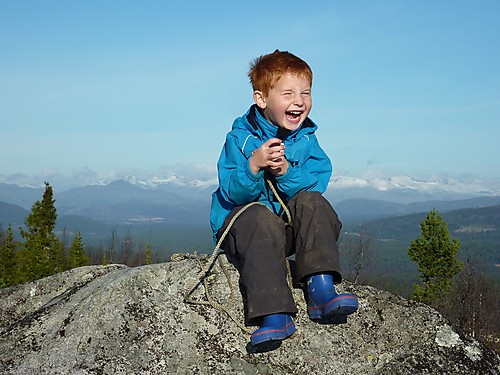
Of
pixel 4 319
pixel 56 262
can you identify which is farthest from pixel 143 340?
pixel 56 262

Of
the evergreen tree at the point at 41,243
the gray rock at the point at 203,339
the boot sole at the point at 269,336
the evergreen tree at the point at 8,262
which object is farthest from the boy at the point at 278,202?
the evergreen tree at the point at 41,243

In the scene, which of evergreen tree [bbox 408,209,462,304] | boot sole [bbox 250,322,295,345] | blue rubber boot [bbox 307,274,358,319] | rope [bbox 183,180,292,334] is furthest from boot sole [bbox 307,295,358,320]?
evergreen tree [bbox 408,209,462,304]

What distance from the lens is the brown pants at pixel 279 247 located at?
3955 millimetres

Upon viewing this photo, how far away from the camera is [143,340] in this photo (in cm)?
414

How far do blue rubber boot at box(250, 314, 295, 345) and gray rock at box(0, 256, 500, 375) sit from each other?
0.26 m

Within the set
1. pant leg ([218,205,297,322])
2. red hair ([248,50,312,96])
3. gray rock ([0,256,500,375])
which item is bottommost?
gray rock ([0,256,500,375])

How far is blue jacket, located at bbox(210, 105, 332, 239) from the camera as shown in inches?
172

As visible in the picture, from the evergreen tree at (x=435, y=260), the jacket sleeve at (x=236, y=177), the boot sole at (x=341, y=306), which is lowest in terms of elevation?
the evergreen tree at (x=435, y=260)

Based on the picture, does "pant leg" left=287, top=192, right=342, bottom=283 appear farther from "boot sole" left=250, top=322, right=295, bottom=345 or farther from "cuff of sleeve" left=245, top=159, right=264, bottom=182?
"boot sole" left=250, top=322, right=295, bottom=345

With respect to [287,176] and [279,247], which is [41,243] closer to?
[287,176]

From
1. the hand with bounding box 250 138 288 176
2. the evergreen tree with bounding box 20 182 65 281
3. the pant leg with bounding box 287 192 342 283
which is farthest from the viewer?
the evergreen tree with bounding box 20 182 65 281

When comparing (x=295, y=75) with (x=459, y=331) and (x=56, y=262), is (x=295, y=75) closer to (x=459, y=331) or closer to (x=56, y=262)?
(x=459, y=331)

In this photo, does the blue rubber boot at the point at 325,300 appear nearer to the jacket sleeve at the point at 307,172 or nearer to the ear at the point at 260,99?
the jacket sleeve at the point at 307,172

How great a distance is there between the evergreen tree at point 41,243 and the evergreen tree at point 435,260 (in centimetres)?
3101
